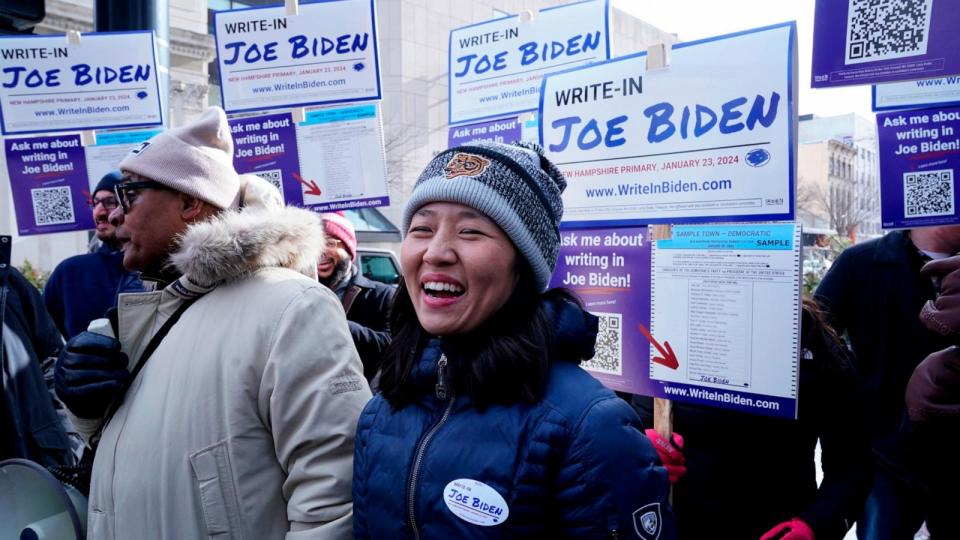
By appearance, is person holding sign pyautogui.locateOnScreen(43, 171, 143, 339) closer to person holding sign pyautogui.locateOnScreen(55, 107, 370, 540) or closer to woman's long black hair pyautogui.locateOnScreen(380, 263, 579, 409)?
person holding sign pyautogui.locateOnScreen(55, 107, 370, 540)

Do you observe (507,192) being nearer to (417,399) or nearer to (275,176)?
(417,399)

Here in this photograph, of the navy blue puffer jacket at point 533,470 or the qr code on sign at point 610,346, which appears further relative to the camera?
the qr code on sign at point 610,346

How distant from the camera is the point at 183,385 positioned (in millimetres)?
1864

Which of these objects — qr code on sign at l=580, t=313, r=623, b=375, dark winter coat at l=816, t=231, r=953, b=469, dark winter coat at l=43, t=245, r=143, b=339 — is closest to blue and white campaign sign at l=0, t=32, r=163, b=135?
dark winter coat at l=43, t=245, r=143, b=339

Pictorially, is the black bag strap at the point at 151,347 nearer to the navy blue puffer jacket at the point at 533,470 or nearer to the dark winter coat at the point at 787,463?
the navy blue puffer jacket at the point at 533,470

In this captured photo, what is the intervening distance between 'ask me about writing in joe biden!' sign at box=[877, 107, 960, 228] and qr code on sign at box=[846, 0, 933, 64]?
23.2 inches

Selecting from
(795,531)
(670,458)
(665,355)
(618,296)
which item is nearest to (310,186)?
(618,296)

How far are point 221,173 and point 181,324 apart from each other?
0.58 m

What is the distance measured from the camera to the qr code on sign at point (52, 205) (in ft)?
17.1

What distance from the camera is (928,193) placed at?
10.6 ft

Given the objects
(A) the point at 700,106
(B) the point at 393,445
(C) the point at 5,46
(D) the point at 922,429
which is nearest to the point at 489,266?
(B) the point at 393,445

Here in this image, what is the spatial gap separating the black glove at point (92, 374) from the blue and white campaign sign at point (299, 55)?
9.77 ft

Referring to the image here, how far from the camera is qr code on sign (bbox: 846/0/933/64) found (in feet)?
8.91

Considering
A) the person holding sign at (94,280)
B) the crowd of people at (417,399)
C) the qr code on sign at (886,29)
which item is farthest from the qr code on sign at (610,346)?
the person holding sign at (94,280)
